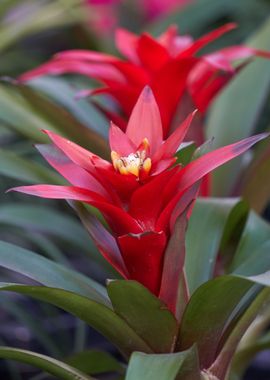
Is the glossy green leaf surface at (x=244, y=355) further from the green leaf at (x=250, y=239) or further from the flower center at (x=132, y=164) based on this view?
the flower center at (x=132, y=164)

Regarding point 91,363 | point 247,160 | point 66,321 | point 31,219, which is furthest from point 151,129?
point 66,321

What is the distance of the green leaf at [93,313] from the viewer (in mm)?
764

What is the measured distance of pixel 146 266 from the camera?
82 cm

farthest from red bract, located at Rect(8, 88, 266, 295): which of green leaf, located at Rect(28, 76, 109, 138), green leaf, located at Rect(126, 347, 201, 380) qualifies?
green leaf, located at Rect(28, 76, 109, 138)

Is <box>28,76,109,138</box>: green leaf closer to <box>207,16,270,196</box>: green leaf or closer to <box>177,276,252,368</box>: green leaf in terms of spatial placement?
<box>207,16,270,196</box>: green leaf

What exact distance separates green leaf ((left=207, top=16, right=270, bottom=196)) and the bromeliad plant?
47cm

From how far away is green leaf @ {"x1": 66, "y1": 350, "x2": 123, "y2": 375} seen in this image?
1016 mm

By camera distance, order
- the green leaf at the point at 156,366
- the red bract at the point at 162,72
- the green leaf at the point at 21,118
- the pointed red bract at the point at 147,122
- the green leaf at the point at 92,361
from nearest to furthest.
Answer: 1. the green leaf at the point at 156,366
2. the pointed red bract at the point at 147,122
3. the green leaf at the point at 92,361
4. the red bract at the point at 162,72
5. the green leaf at the point at 21,118

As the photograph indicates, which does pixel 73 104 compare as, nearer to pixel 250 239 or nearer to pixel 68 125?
pixel 68 125

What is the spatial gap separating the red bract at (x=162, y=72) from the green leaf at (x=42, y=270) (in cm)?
37

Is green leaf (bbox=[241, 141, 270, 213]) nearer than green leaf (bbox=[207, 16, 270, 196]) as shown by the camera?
Yes

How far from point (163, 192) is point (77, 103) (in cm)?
66

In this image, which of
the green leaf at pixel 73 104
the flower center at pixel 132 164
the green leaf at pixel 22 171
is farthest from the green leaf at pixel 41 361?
the green leaf at pixel 73 104

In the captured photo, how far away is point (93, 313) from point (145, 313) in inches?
2.3
